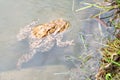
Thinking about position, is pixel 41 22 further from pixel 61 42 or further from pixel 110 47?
pixel 110 47

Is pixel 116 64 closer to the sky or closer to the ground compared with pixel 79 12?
closer to the ground

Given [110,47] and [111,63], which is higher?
[110,47]

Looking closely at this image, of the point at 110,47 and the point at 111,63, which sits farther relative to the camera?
the point at 110,47

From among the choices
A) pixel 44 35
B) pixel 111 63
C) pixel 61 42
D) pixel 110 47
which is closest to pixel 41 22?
pixel 44 35

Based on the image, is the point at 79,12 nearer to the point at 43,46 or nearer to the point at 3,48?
the point at 43,46

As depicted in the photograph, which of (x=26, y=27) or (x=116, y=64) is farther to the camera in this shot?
(x=26, y=27)

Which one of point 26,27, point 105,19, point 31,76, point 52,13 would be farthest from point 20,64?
point 105,19

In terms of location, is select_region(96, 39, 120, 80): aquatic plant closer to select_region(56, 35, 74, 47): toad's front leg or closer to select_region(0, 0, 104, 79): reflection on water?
select_region(0, 0, 104, 79): reflection on water
